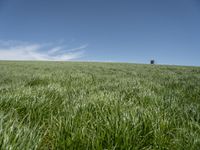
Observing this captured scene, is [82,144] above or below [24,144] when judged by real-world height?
below

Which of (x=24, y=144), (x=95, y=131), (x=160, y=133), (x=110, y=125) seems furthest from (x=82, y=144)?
(x=160, y=133)

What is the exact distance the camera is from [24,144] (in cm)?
174

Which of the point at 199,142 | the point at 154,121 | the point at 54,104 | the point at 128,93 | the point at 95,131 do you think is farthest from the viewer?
the point at 128,93

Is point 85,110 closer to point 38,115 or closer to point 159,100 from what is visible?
point 38,115

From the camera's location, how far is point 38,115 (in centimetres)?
310

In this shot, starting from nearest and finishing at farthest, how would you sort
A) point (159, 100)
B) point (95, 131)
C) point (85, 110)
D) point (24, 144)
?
1. point (24, 144)
2. point (95, 131)
3. point (85, 110)
4. point (159, 100)

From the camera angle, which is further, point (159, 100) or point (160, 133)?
point (159, 100)

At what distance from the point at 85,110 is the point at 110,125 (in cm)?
78

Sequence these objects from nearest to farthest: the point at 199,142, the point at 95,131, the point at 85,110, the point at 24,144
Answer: the point at 24,144, the point at 199,142, the point at 95,131, the point at 85,110

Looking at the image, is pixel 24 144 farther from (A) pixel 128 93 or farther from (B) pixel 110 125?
(A) pixel 128 93

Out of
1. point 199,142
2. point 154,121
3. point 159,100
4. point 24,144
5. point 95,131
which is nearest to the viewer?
point 24,144

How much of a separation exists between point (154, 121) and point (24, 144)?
153 centimetres

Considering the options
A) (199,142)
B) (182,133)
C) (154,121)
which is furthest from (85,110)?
(199,142)

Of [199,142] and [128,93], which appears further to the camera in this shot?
[128,93]
